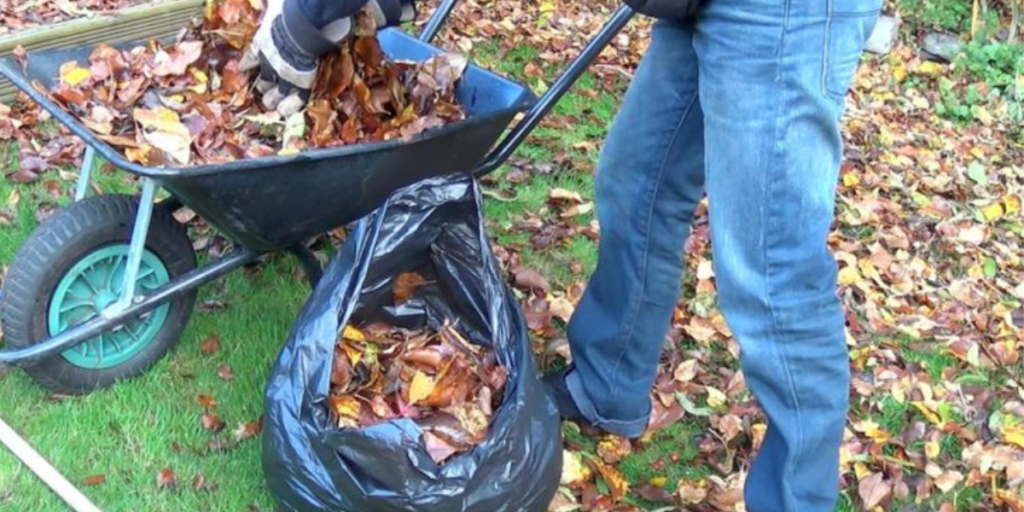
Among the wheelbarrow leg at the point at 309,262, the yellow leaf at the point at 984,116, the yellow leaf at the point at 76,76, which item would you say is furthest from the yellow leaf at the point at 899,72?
the yellow leaf at the point at 76,76

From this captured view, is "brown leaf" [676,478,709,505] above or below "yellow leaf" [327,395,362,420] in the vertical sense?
below

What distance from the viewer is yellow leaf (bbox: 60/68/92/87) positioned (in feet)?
8.17

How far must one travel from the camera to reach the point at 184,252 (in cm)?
265

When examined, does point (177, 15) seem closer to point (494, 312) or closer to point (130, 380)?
point (130, 380)

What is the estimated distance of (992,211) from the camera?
446 cm

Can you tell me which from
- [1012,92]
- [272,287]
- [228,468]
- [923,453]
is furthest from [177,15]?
[1012,92]

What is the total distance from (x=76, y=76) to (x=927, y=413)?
2328mm

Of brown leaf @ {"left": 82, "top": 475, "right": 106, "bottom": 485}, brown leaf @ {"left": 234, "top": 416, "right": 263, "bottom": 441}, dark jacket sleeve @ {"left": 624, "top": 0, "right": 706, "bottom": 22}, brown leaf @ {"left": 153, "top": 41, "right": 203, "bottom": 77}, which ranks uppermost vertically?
dark jacket sleeve @ {"left": 624, "top": 0, "right": 706, "bottom": 22}

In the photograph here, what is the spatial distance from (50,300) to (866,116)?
3944 millimetres

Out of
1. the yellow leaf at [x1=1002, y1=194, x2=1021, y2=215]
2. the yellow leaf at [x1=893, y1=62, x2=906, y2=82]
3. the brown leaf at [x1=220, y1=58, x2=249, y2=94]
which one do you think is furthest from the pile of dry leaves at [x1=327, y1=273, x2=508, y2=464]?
the yellow leaf at [x1=893, y1=62, x2=906, y2=82]

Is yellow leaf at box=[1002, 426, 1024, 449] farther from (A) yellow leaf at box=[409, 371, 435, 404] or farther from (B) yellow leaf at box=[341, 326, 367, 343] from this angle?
(B) yellow leaf at box=[341, 326, 367, 343]

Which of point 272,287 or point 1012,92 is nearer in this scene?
point 272,287

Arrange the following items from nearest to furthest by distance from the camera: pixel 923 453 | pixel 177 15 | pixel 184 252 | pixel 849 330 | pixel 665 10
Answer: pixel 665 10 < pixel 184 252 < pixel 923 453 < pixel 849 330 < pixel 177 15

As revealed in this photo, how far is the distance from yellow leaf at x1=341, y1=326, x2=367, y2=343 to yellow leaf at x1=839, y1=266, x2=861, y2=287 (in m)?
1.81
